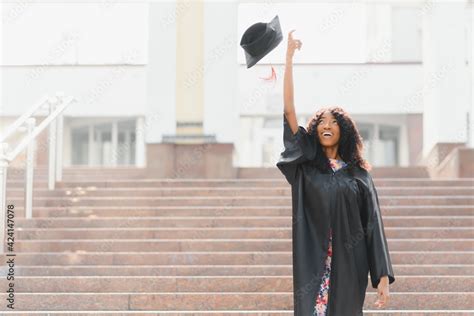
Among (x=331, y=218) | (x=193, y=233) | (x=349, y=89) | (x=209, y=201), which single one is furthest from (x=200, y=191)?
(x=349, y=89)

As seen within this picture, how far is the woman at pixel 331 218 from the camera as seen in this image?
4473 mm

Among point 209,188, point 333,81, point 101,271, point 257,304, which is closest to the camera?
point 257,304

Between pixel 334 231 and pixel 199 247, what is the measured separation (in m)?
3.91

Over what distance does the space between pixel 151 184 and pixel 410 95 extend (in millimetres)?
13563

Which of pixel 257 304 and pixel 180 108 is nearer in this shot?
pixel 257 304

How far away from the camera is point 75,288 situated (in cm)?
726

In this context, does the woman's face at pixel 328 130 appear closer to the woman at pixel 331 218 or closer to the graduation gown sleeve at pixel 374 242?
the woman at pixel 331 218

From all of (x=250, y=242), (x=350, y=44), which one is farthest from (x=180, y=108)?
(x=350, y=44)

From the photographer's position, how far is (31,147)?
8734 mm

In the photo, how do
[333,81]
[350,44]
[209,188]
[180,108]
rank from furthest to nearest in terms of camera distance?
[333,81], [350,44], [180,108], [209,188]

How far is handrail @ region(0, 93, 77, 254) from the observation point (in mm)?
7711

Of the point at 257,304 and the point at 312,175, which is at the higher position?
the point at 312,175

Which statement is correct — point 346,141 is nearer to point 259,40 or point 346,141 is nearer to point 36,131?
point 259,40

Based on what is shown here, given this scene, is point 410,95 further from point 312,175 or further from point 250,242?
point 312,175
